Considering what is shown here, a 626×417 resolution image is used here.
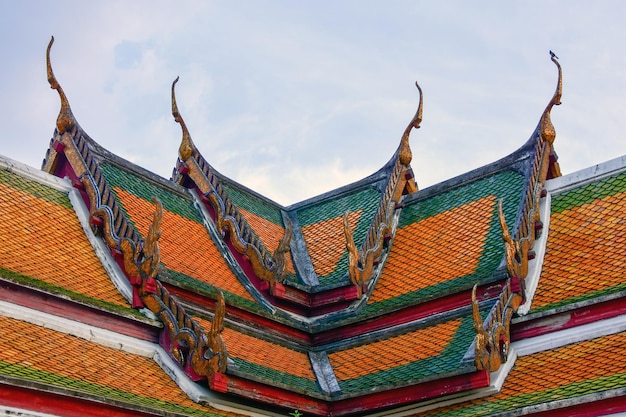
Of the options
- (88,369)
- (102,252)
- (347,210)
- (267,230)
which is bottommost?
(88,369)

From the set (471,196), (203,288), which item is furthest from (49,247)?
(471,196)

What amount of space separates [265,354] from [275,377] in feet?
1.79

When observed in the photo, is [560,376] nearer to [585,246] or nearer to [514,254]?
[514,254]

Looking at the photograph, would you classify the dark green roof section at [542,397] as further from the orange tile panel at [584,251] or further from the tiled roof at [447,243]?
the tiled roof at [447,243]

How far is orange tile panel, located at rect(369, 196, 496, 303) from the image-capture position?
496 inches

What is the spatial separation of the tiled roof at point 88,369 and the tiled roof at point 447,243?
3.31m

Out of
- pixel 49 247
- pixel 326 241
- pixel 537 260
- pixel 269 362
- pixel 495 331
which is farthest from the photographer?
pixel 326 241

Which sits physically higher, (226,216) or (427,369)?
(226,216)

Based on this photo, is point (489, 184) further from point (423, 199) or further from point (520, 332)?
point (520, 332)

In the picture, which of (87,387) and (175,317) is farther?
(175,317)

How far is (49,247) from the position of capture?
35.3 ft

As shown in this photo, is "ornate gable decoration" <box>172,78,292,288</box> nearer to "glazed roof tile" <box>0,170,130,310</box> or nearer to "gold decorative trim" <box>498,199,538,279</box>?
"glazed roof tile" <box>0,170,130,310</box>

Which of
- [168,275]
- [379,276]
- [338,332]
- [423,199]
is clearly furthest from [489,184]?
[168,275]

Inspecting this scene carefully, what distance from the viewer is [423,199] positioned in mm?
14414
